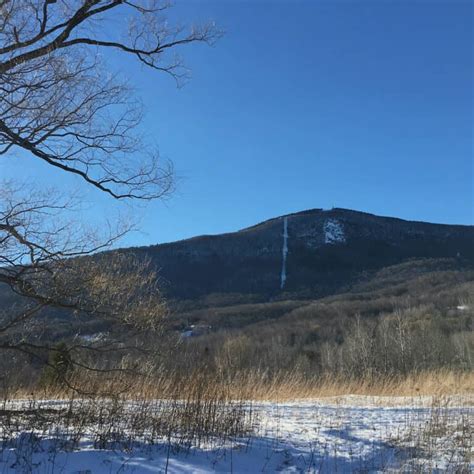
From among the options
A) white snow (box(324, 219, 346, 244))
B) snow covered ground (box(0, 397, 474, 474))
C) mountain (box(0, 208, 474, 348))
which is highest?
white snow (box(324, 219, 346, 244))

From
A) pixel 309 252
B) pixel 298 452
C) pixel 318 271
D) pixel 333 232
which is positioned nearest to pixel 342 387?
pixel 298 452

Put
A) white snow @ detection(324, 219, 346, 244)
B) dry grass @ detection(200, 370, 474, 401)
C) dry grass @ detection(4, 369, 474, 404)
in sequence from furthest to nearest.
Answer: white snow @ detection(324, 219, 346, 244)
dry grass @ detection(200, 370, 474, 401)
dry grass @ detection(4, 369, 474, 404)

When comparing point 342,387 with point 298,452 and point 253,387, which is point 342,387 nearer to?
point 253,387

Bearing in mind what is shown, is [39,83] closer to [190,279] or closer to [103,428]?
[103,428]

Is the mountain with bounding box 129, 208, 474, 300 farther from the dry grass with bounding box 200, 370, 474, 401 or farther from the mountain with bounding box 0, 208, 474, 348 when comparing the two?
the dry grass with bounding box 200, 370, 474, 401

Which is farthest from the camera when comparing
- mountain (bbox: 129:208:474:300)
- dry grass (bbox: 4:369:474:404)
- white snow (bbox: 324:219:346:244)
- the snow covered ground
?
white snow (bbox: 324:219:346:244)

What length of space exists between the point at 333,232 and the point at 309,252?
13.3 m

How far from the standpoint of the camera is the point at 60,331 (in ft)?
24.7

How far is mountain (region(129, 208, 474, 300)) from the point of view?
106938mm

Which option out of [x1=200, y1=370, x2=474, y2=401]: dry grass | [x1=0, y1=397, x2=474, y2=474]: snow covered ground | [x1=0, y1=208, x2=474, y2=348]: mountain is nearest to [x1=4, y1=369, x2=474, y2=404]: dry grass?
[x1=200, y1=370, x2=474, y2=401]: dry grass

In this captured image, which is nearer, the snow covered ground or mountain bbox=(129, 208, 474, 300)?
the snow covered ground

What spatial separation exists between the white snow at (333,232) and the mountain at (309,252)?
45 mm

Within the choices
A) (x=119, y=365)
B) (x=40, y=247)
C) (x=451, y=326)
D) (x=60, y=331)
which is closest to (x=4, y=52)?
(x=40, y=247)

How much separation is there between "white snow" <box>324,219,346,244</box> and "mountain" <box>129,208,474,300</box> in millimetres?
45
